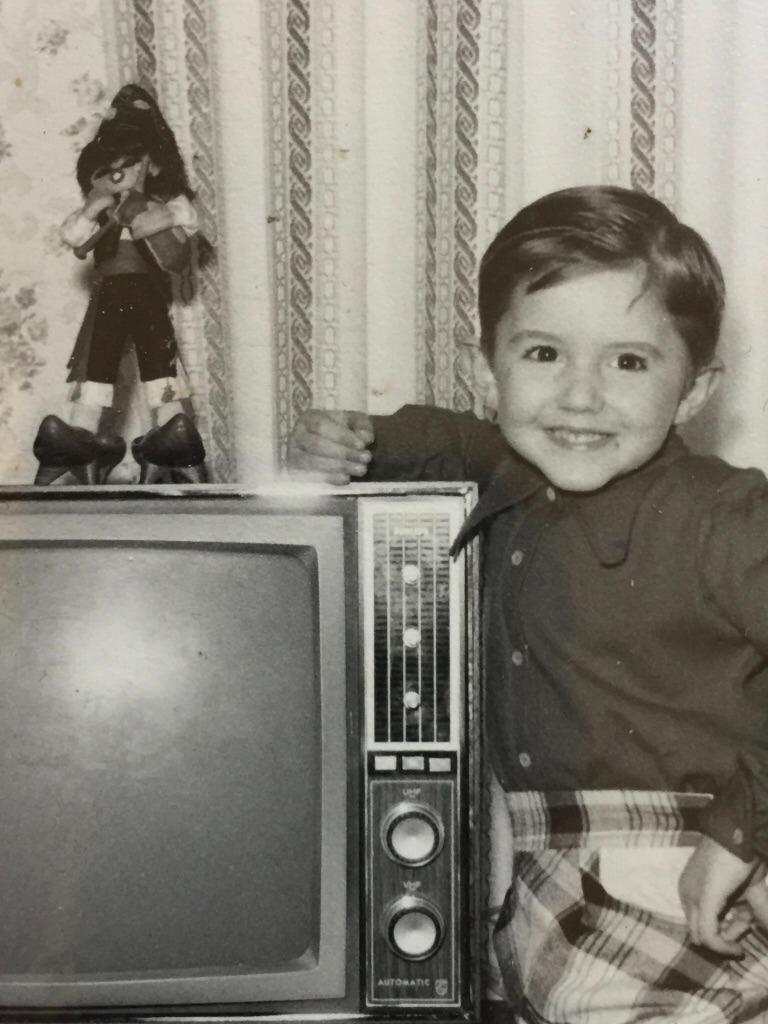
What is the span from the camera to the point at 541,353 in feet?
2.97

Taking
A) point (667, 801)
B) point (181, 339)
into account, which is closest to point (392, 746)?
point (667, 801)

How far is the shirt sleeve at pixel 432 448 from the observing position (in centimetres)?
98

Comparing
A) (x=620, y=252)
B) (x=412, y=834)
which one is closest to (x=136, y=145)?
(x=620, y=252)

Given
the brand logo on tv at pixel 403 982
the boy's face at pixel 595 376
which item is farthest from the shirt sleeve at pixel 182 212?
the brand logo on tv at pixel 403 982

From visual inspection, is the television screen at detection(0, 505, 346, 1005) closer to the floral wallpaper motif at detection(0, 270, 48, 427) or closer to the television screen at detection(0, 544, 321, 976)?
the television screen at detection(0, 544, 321, 976)

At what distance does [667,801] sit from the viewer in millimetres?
880

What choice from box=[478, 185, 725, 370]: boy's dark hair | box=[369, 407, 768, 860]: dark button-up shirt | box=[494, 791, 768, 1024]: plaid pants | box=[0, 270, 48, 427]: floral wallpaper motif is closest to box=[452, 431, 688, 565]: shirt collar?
box=[369, 407, 768, 860]: dark button-up shirt

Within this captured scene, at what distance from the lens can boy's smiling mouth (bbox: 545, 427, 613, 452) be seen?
0.90 meters

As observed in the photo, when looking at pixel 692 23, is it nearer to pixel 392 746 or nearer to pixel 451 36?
pixel 451 36

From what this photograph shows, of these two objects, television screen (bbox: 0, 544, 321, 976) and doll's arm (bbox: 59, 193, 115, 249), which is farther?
doll's arm (bbox: 59, 193, 115, 249)

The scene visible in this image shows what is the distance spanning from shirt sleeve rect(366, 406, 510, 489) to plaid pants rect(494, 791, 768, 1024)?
0.31 meters

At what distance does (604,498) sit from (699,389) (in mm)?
128

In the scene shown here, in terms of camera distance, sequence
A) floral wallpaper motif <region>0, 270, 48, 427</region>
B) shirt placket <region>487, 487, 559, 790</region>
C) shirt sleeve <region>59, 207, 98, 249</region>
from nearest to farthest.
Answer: shirt placket <region>487, 487, 559, 790</region> < shirt sleeve <region>59, 207, 98, 249</region> < floral wallpaper motif <region>0, 270, 48, 427</region>

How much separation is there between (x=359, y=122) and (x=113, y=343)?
35 cm
